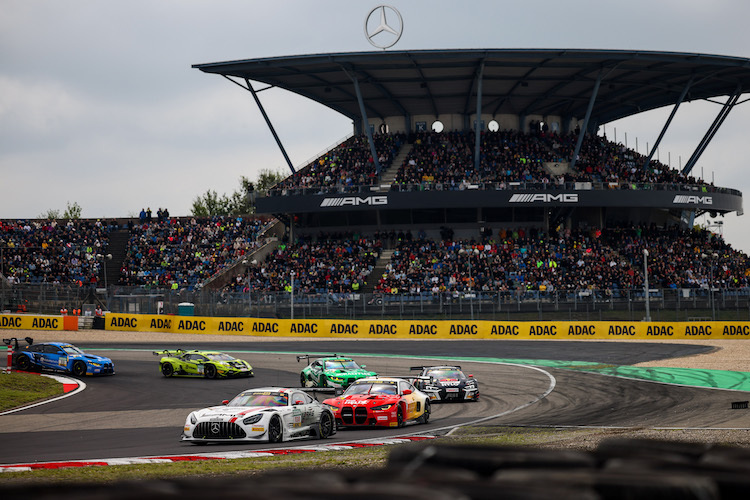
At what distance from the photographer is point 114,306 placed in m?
52.9

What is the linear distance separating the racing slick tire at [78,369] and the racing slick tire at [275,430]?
16514 mm

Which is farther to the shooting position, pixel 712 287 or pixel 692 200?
pixel 692 200

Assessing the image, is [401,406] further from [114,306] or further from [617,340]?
[114,306]

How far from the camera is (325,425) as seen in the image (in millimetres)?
19016

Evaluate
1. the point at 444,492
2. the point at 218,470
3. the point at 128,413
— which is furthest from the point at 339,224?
the point at 444,492

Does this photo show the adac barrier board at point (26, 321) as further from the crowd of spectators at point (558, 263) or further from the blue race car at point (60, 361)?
the crowd of spectators at point (558, 263)

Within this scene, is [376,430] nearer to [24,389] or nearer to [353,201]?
[24,389]

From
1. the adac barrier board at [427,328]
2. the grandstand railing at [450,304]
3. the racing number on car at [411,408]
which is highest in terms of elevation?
the grandstand railing at [450,304]

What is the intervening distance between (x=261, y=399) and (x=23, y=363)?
58.6ft

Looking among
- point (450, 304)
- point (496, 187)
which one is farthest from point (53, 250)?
point (496, 187)

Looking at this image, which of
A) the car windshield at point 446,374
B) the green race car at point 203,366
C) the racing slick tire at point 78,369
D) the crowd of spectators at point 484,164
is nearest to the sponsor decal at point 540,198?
the crowd of spectators at point 484,164

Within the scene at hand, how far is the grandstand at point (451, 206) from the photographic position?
58469 millimetres

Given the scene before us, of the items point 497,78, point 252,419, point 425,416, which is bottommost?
point 425,416

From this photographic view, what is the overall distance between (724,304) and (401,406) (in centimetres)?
3471
